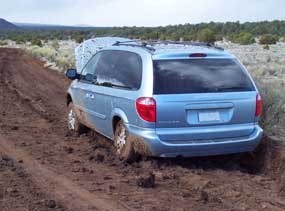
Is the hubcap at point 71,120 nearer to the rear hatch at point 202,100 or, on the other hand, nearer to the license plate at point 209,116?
the rear hatch at point 202,100

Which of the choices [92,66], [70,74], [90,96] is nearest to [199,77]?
[90,96]

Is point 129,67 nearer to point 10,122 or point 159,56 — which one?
point 159,56

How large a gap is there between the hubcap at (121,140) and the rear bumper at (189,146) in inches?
13.5

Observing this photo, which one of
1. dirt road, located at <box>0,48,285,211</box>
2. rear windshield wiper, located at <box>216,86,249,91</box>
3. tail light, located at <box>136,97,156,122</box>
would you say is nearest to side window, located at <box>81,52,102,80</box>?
dirt road, located at <box>0,48,285,211</box>

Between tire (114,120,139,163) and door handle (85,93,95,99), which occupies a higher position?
door handle (85,93,95,99)

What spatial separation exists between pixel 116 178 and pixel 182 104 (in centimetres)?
127

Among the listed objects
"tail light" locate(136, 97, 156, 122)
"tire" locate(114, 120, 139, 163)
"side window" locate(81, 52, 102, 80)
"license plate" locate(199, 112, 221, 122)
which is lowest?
"tire" locate(114, 120, 139, 163)

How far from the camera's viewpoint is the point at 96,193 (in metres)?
7.18

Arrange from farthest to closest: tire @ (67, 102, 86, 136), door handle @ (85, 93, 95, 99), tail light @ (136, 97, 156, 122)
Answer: tire @ (67, 102, 86, 136)
door handle @ (85, 93, 95, 99)
tail light @ (136, 97, 156, 122)

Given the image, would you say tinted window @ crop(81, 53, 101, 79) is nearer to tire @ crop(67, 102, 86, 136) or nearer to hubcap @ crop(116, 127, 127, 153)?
tire @ crop(67, 102, 86, 136)

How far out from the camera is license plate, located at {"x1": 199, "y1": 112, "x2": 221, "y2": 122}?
26.6 feet

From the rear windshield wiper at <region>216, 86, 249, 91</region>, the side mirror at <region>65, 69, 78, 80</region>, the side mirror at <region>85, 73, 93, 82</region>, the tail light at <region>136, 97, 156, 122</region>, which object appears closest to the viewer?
the tail light at <region>136, 97, 156, 122</region>

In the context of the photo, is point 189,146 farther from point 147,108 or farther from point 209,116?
point 147,108

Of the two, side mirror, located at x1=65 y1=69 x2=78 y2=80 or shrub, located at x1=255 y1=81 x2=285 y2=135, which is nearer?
shrub, located at x1=255 y1=81 x2=285 y2=135
